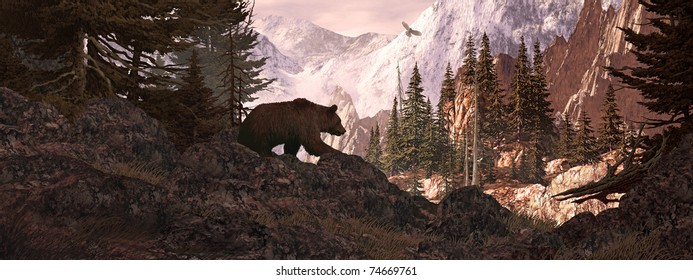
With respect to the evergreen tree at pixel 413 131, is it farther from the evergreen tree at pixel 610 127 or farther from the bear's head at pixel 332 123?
the bear's head at pixel 332 123

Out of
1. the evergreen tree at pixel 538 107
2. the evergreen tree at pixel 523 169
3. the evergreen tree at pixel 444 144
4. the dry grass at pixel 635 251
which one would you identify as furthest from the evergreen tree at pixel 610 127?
the dry grass at pixel 635 251

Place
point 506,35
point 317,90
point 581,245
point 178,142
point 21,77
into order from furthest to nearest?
point 317,90, point 506,35, point 178,142, point 21,77, point 581,245

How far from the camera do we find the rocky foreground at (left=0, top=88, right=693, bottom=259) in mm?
10273

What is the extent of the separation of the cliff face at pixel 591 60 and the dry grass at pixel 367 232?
49759 millimetres

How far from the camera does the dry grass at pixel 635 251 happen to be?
33.8 feet

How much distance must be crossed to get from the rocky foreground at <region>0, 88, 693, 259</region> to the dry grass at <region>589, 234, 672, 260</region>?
22 mm

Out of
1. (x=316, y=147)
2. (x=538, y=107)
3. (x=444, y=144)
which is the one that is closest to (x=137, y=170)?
(x=316, y=147)

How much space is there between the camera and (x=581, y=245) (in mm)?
10891

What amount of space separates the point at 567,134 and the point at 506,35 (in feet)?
142

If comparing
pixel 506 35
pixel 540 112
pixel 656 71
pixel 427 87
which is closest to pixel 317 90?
pixel 427 87

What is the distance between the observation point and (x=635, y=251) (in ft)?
33.7

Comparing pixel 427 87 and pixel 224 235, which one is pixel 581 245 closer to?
pixel 224 235

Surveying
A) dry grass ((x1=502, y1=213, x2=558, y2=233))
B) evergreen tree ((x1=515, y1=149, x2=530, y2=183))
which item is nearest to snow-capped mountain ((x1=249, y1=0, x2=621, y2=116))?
evergreen tree ((x1=515, y1=149, x2=530, y2=183))

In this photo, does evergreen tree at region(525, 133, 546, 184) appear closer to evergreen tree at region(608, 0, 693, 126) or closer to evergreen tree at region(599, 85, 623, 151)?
evergreen tree at region(599, 85, 623, 151)
